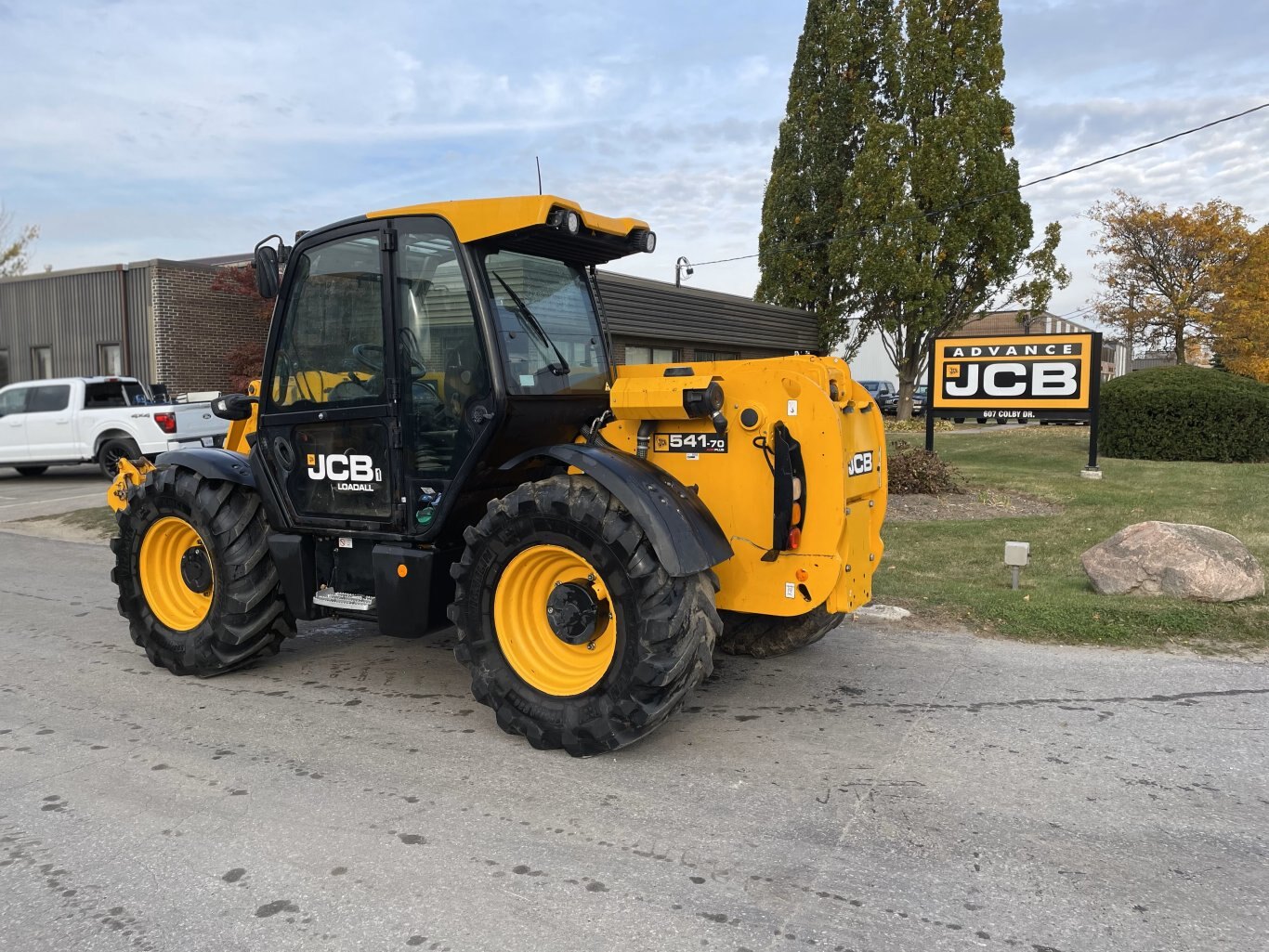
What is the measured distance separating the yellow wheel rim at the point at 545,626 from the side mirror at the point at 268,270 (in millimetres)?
2017

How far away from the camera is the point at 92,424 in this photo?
15875 mm

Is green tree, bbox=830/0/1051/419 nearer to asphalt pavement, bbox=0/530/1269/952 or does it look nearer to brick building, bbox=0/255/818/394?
brick building, bbox=0/255/818/394

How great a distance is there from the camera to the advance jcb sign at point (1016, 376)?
1365 cm

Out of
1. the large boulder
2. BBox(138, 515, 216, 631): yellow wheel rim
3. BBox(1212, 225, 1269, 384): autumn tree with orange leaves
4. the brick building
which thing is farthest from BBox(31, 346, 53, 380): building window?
BBox(1212, 225, 1269, 384): autumn tree with orange leaves

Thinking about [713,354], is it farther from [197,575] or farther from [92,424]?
[197,575]

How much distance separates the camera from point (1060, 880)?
3074 mm

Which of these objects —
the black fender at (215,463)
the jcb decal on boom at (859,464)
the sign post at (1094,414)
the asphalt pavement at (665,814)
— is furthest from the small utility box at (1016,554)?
the sign post at (1094,414)

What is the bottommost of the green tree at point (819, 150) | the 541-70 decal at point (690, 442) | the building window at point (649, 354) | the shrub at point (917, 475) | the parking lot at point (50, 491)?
the parking lot at point (50, 491)

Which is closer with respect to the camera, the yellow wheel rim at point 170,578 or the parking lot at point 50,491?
the yellow wheel rim at point 170,578

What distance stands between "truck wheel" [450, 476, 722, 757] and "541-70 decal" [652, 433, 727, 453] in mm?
589

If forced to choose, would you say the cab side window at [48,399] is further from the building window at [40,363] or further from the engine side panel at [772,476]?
the engine side panel at [772,476]

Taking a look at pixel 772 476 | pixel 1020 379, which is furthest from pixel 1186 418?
pixel 772 476

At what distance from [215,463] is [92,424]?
501 inches

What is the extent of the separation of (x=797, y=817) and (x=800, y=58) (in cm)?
2787
